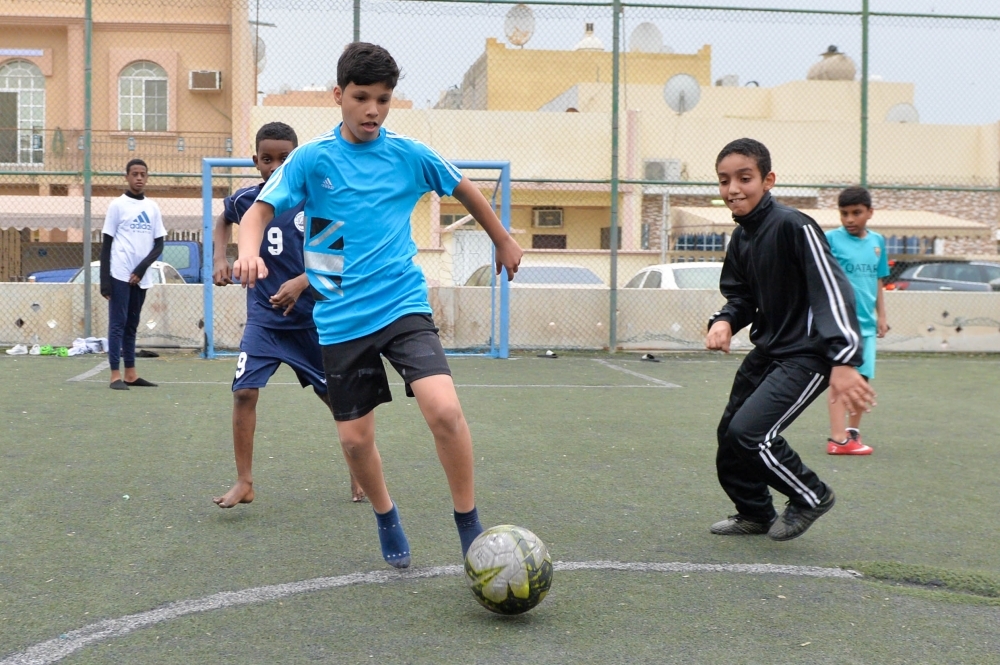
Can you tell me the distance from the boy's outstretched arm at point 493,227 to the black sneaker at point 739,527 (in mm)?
1440

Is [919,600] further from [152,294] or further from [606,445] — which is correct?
[152,294]

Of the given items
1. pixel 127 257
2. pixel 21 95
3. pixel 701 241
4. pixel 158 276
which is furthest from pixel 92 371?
pixel 701 241

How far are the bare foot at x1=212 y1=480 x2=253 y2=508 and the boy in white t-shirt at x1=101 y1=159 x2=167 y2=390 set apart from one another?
15.1ft

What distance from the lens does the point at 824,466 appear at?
6.23 metres

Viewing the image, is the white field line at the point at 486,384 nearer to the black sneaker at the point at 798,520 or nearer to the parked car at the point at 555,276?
the parked car at the point at 555,276

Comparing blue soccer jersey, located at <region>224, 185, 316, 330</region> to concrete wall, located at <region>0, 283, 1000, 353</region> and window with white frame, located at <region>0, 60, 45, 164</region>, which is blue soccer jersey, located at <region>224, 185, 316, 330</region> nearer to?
concrete wall, located at <region>0, 283, 1000, 353</region>

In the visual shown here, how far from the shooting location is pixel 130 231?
9.07 meters

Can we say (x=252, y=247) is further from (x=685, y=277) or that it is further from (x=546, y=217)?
(x=546, y=217)

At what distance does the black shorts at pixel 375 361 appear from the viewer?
12.2ft

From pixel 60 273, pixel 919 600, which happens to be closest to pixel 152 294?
pixel 60 273

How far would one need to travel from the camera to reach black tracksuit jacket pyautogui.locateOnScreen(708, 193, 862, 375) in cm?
409

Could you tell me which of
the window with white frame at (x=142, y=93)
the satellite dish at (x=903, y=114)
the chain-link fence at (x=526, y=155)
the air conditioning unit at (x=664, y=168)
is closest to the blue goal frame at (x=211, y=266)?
the chain-link fence at (x=526, y=155)

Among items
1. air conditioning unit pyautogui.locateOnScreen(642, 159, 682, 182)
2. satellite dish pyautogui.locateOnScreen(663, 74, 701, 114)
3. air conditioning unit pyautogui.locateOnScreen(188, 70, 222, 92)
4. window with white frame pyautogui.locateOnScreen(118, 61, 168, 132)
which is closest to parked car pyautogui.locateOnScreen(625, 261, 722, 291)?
satellite dish pyautogui.locateOnScreen(663, 74, 701, 114)

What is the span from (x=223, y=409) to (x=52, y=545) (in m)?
3.84
